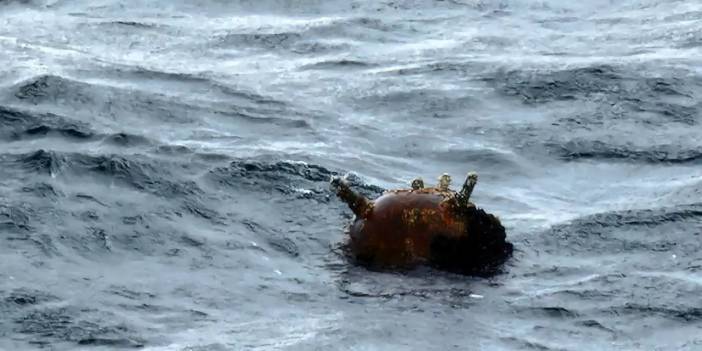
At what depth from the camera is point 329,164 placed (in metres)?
12.3

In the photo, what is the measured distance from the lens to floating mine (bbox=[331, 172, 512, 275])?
9859 mm

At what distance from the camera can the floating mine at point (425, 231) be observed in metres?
9.86

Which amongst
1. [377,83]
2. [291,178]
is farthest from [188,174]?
[377,83]

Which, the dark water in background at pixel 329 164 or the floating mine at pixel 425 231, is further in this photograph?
the floating mine at pixel 425 231

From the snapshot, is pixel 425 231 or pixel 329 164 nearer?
pixel 425 231

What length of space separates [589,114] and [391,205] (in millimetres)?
4533

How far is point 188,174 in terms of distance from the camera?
1188 cm

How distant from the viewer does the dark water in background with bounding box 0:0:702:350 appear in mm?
9023

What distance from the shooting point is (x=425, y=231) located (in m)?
9.88

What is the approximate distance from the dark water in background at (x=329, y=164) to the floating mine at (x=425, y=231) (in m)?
0.19

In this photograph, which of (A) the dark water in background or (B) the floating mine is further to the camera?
(B) the floating mine

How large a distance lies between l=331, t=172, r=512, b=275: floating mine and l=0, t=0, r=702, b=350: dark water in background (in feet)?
0.63

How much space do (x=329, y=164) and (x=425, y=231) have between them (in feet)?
8.48

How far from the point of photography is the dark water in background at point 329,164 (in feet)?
29.6
